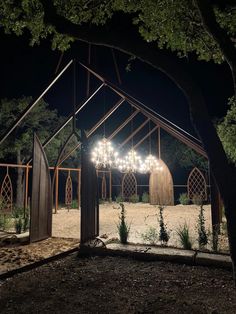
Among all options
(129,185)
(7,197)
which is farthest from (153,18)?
(129,185)

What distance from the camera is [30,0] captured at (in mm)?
4359

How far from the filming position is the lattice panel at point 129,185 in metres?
18.4

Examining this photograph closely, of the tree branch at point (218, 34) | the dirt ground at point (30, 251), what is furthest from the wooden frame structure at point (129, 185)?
the tree branch at point (218, 34)

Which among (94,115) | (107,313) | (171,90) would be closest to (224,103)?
(171,90)

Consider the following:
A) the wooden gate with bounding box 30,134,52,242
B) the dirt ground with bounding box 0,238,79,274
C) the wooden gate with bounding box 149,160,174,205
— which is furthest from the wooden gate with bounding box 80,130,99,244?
the wooden gate with bounding box 149,160,174,205

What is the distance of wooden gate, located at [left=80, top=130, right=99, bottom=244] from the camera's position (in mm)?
5566

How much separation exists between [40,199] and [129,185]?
1232cm

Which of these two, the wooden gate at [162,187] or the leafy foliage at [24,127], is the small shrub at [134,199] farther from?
the leafy foliage at [24,127]

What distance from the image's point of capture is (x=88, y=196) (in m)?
5.74

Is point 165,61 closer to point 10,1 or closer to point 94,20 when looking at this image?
point 94,20

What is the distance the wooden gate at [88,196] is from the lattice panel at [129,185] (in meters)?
12.2

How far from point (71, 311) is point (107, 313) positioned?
1.30 feet

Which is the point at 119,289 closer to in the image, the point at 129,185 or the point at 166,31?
the point at 166,31

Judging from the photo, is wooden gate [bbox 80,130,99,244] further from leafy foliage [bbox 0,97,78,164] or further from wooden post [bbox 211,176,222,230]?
leafy foliage [bbox 0,97,78,164]
